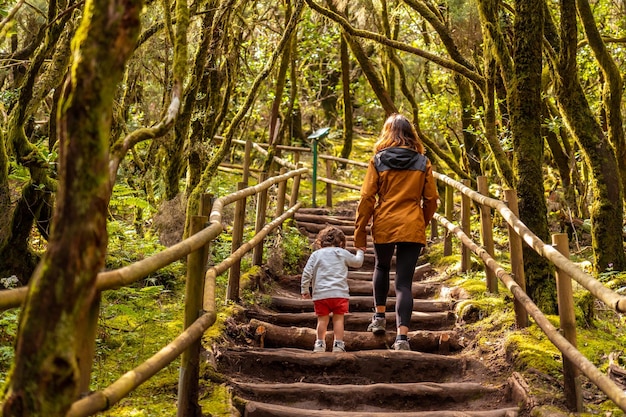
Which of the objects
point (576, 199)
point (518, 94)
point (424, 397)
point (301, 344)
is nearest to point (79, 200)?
point (424, 397)

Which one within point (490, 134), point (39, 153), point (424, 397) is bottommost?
point (424, 397)

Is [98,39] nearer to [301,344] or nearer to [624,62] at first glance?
[301,344]

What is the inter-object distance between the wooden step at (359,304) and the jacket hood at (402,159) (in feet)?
5.73

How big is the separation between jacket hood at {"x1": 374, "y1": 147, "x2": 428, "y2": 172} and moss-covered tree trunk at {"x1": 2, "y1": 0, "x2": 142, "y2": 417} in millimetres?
3554

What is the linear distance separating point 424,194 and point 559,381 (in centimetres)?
184

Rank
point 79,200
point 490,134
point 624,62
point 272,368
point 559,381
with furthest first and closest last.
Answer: point 624,62 < point 490,134 < point 272,368 < point 559,381 < point 79,200

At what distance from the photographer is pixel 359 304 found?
22.0ft

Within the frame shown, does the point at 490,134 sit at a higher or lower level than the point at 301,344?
higher

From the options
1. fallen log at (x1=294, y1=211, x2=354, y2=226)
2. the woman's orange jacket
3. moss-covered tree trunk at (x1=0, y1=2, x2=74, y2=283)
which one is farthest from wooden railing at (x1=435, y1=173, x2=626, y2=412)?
fallen log at (x1=294, y1=211, x2=354, y2=226)

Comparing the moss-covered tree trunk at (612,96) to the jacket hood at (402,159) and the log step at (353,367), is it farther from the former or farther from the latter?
the log step at (353,367)

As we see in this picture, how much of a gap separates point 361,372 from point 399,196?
1.39m

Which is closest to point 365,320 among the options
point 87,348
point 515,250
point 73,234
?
point 515,250

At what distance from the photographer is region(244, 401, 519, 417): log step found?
386 centimetres

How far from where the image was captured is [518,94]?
17.9 ft
